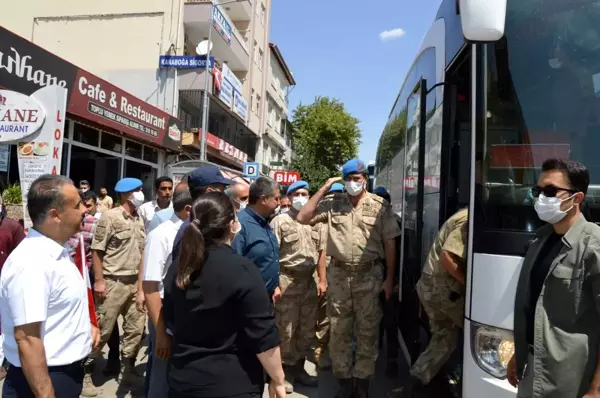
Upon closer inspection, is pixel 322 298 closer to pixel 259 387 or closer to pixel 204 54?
pixel 259 387

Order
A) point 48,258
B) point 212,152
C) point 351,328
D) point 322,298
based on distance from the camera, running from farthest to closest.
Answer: point 212,152
point 322,298
point 351,328
point 48,258

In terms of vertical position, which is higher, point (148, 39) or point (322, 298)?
point (148, 39)

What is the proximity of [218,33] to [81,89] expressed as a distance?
10.3 meters

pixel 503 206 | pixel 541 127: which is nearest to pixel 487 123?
pixel 541 127

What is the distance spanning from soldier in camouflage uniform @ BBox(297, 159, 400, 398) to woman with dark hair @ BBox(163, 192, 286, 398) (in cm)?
205

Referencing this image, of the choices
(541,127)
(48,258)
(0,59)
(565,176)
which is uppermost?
(0,59)

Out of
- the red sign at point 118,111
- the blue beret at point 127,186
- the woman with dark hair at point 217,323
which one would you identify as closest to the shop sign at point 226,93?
the red sign at point 118,111

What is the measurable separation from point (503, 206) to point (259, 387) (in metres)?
1.52

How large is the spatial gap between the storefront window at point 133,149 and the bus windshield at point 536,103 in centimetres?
1377

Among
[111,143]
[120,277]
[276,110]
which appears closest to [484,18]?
[120,277]

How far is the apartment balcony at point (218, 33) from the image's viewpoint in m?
18.2

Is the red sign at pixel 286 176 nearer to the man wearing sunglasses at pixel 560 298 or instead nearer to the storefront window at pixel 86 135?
the storefront window at pixel 86 135

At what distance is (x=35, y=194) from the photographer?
6.84ft

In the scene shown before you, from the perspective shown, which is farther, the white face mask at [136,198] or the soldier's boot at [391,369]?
the soldier's boot at [391,369]
